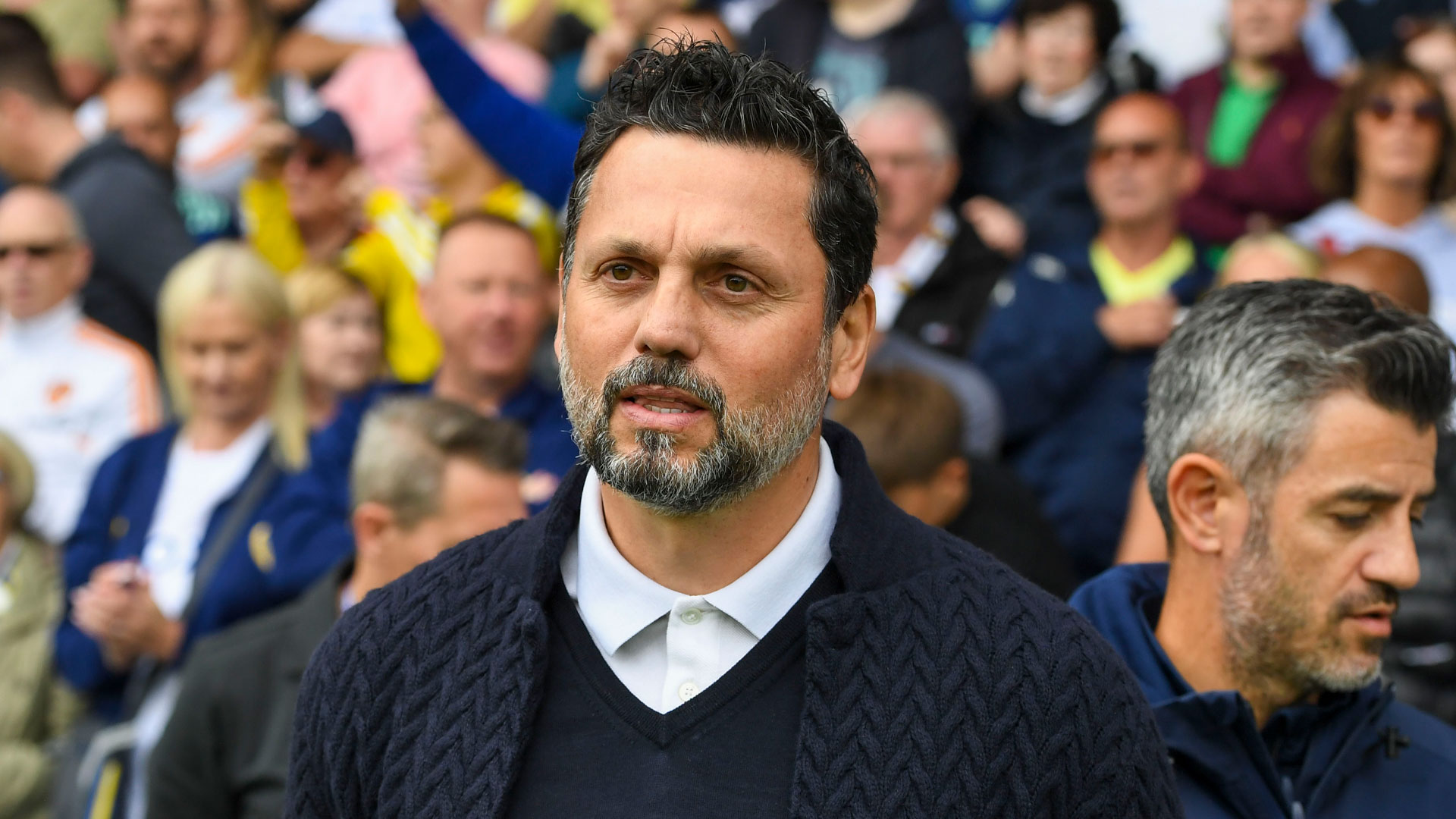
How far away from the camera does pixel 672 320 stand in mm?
1952

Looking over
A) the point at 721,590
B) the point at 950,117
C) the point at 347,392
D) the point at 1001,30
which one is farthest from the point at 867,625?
the point at 1001,30

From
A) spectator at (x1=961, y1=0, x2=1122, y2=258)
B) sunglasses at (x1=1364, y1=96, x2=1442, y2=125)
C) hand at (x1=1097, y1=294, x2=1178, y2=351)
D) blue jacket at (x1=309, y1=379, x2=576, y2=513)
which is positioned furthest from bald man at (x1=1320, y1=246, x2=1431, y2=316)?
blue jacket at (x1=309, y1=379, x2=576, y2=513)

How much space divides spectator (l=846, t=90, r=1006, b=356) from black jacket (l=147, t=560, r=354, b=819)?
8.25 ft

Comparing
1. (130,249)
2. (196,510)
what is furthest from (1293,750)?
(130,249)

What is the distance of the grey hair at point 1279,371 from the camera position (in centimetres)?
248

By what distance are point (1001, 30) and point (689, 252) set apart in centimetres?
509

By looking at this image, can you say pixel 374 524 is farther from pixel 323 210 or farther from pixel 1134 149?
pixel 323 210

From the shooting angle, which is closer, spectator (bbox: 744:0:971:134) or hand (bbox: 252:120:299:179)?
spectator (bbox: 744:0:971:134)

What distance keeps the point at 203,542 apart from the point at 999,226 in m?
3.05

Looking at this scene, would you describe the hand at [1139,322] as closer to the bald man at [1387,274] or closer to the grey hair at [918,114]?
the bald man at [1387,274]

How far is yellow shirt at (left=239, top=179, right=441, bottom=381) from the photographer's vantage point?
609cm

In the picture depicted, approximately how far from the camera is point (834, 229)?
2.08m

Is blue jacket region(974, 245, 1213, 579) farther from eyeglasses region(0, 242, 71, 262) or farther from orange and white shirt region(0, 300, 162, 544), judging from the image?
eyeglasses region(0, 242, 71, 262)

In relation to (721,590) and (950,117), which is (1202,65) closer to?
(950,117)
